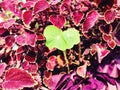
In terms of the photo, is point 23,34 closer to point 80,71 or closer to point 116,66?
point 80,71

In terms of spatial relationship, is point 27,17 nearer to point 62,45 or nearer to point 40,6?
point 40,6

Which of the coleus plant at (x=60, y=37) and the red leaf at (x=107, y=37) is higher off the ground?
the coleus plant at (x=60, y=37)

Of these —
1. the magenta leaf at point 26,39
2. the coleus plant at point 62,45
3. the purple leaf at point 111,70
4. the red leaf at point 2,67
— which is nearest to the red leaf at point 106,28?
the coleus plant at point 62,45

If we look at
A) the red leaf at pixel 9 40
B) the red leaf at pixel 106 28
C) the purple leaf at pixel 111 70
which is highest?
the red leaf at pixel 9 40

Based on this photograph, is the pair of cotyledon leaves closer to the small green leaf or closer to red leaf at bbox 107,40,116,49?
the small green leaf

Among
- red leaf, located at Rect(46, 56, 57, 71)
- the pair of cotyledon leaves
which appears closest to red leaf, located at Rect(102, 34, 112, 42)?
the pair of cotyledon leaves

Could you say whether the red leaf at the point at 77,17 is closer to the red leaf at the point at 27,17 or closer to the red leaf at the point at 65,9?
the red leaf at the point at 65,9

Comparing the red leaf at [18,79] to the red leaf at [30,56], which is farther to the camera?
the red leaf at [30,56]

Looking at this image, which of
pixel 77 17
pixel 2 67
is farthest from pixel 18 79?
pixel 77 17
